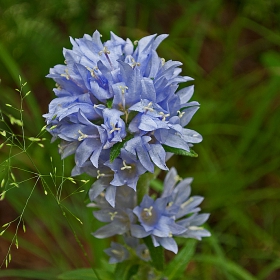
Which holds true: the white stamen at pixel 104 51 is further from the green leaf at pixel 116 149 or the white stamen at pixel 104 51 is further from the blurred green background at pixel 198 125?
the blurred green background at pixel 198 125

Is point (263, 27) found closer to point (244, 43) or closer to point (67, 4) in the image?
point (244, 43)

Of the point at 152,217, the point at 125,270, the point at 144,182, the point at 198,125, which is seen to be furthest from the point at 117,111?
the point at 198,125

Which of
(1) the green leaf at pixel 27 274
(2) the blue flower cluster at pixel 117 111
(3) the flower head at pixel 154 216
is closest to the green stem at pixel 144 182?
(3) the flower head at pixel 154 216

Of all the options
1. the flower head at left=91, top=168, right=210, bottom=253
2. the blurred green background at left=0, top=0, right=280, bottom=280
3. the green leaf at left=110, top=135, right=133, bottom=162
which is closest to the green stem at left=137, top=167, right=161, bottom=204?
the flower head at left=91, top=168, right=210, bottom=253

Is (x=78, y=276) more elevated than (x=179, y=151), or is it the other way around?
(x=179, y=151)

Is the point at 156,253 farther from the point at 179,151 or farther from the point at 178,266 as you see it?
the point at 179,151

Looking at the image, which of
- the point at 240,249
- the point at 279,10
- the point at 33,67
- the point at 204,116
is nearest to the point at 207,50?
the point at 279,10

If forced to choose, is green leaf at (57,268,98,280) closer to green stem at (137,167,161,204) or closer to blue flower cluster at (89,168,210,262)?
blue flower cluster at (89,168,210,262)
